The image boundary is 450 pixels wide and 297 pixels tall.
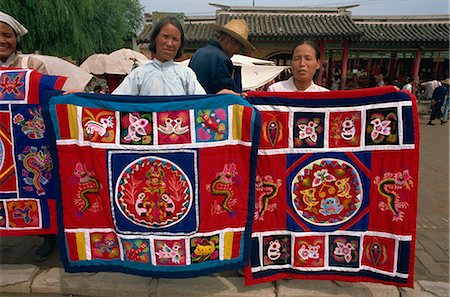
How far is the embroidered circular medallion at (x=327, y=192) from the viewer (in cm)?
211

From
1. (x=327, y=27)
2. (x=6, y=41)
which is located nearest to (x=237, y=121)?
(x=6, y=41)

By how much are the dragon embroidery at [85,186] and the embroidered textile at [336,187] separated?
1.14 m

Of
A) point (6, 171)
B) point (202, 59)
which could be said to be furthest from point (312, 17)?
point (6, 171)

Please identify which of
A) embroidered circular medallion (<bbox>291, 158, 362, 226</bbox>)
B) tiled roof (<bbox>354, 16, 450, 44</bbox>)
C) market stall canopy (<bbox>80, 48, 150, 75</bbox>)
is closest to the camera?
embroidered circular medallion (<bbox>291, 158, 362, 226</bbox>)

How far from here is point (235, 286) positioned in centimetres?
235

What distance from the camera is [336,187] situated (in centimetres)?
213

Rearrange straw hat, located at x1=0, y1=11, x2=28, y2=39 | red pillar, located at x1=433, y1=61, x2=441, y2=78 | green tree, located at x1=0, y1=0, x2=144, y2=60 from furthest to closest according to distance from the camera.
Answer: red pillar, located at x1=433, y1=61, x2=441, y2=78
green tree, located at x1=0, y1=0, x2=144, y2=60
straw hat, located at x1=0, y1=11, x2=28, y2=39

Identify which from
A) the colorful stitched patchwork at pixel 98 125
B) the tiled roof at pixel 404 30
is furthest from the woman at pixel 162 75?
the tiled roof at pixel 404 30

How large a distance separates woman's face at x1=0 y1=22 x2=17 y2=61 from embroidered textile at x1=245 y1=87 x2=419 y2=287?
199cm

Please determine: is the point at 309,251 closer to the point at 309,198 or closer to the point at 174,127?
the point at 309,198

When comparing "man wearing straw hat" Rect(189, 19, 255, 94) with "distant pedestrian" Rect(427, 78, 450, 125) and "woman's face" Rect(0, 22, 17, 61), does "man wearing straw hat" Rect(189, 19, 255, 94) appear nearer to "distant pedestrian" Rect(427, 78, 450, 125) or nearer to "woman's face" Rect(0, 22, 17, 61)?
"woman's face" Rect(0, 22, 17, 61)

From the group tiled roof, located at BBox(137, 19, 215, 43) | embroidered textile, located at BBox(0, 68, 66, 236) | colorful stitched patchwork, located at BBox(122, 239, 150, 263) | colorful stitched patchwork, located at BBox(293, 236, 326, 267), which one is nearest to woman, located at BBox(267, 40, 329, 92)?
colorful stitched patchwork, located at BBox(293, 236, 326, 267)

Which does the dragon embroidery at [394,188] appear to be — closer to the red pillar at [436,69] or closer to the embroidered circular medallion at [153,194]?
the embroidered circular medallion at [153,194]

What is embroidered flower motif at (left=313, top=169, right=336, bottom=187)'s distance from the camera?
2.12 m
